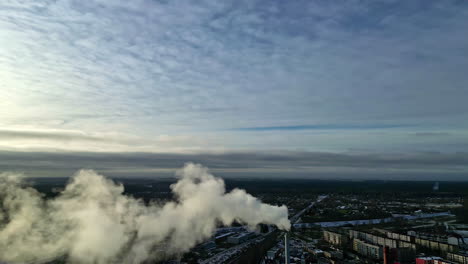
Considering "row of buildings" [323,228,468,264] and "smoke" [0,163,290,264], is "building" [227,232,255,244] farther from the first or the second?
"row of buildings" [323,228,468,264]

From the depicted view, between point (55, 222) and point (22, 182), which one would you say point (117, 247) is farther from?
point (22, 182)

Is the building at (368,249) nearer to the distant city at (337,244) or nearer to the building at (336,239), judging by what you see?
the distant city at (337,244)

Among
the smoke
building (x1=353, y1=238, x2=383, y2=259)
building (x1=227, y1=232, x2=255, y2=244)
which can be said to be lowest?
building (x1=227, y1=232, x2=255, y2=244)

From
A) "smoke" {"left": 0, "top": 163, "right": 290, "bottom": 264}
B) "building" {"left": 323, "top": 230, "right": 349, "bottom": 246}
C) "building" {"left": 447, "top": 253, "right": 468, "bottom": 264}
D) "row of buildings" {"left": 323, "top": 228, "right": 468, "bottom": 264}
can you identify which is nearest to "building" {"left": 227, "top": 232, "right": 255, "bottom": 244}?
"smoke" {"left": 0, "top": 163, "right": 290, "bottom": 264}

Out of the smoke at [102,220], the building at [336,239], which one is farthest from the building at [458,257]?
the smoke at [102,220]

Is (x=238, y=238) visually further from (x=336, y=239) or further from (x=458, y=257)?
(x=458, y=257)

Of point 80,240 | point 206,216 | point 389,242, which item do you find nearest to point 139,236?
point 80,240

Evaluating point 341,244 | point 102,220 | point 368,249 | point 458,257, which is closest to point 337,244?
point 341,244

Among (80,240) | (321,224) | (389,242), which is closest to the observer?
(80,240)
